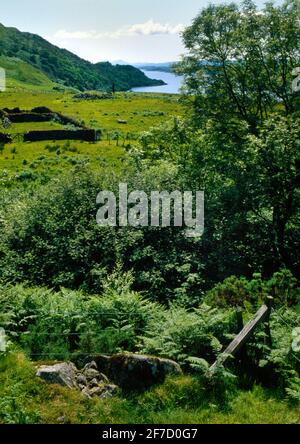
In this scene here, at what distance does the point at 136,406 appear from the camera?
30.0 feet

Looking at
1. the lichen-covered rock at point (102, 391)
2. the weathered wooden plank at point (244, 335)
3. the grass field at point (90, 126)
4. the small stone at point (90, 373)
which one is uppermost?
the grass field at point (90, 126)

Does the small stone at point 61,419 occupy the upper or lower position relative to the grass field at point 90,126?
lower

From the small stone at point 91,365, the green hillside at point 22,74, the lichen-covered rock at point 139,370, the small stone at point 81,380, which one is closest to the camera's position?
the lichen-covered rock at point 139,370

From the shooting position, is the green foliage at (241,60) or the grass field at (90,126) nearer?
the green foliage at (241,60)

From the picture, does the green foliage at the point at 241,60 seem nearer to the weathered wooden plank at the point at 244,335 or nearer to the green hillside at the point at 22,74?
the weathered wooden plank at the point at 244,335

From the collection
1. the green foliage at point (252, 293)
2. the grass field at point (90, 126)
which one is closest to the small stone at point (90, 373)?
the green foliage at point (252, 293)

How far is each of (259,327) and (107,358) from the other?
12.8 feet

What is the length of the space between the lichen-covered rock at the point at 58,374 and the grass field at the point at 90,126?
48.6 feet

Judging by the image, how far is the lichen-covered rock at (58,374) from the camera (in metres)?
9.55

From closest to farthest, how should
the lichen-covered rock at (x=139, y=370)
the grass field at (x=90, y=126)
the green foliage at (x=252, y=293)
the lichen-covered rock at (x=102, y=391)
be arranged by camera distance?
the lichen-covered rock at (x=102, y=391), the lichen-covered rock at (x=139, y=370), the green foliage at (x=252, y=293), the grass field at (x=90, y=126)

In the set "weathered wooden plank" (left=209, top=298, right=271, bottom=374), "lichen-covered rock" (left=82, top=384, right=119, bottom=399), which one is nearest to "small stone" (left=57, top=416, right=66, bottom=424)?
"lichen-covered rock" (left=82, top=384, right=119, bottom=399)

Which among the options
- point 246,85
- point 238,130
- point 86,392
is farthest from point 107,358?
point 246,85

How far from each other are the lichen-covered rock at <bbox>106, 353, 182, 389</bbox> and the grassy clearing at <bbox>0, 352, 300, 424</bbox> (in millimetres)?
278
